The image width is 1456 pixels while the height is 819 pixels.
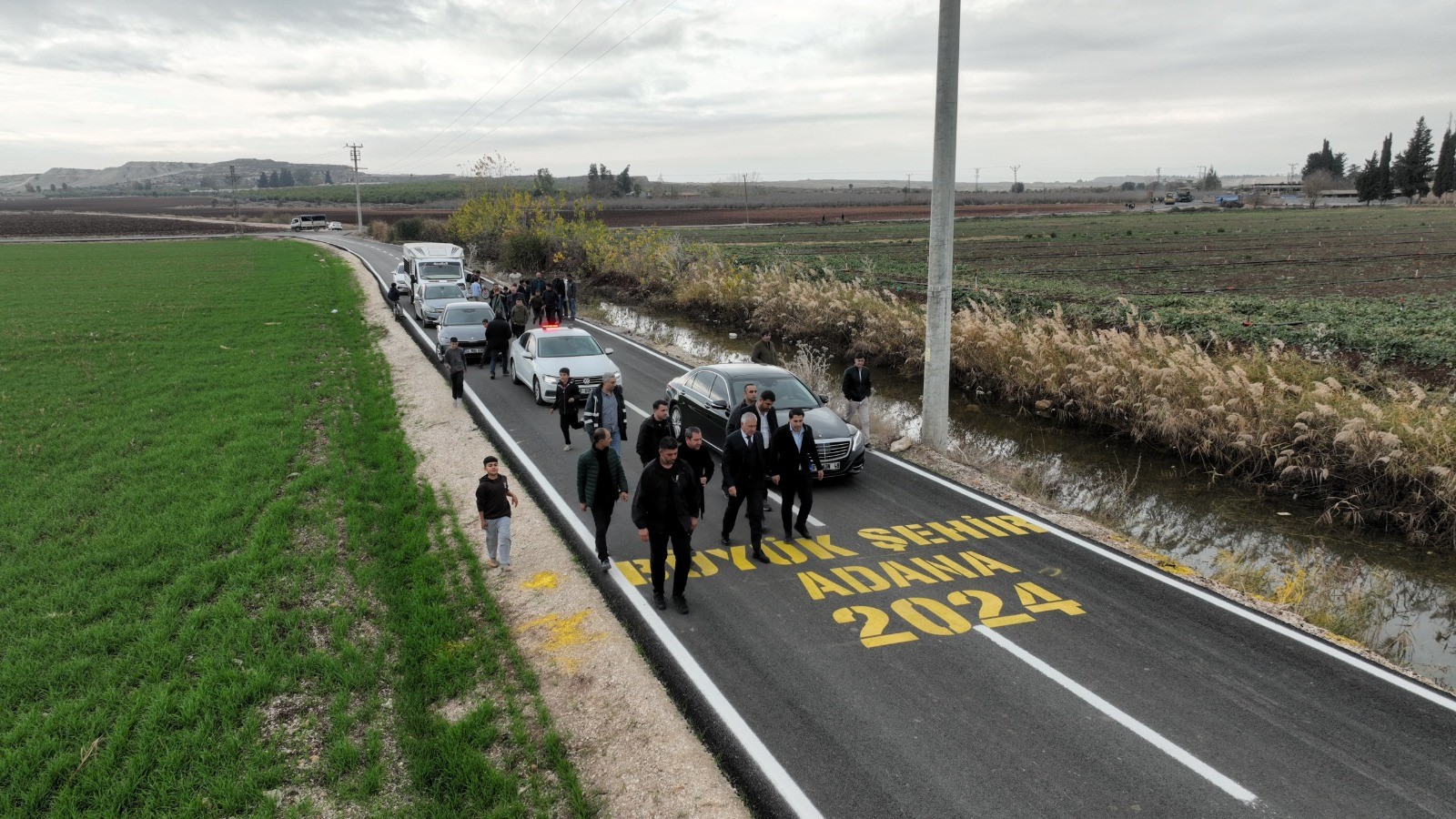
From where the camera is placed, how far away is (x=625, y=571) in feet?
30.7

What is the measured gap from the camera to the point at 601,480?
356 inches

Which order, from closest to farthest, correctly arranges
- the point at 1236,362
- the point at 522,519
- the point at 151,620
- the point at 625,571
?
1. the point at 151,620
2. the point at 625,571
3. the point at 522,519
4. the point at 1236,362

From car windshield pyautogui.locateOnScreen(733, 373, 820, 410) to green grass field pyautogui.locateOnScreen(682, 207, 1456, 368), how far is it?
10.9m

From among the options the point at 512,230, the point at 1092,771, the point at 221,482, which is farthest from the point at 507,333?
the point at 512,230

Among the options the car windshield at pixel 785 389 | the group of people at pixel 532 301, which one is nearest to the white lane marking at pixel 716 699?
the car windshield at pixel 785 389

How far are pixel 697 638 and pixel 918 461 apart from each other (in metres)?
6.81

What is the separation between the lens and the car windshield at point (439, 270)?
1236 inches

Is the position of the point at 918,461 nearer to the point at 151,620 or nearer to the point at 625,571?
the point at 625,571

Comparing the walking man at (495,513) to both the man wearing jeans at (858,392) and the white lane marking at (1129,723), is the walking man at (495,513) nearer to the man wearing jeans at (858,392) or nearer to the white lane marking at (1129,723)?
the white lane marking at (1129,723)

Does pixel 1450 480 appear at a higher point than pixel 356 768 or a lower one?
higher

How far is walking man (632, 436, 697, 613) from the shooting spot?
816cm

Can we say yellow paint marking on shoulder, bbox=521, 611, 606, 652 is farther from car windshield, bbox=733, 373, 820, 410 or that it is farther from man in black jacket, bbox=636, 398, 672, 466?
car windshield, bbox=733, 373, 820, 410

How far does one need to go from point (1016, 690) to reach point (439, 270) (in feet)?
94.9

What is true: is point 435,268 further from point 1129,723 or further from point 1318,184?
point 1318,184
